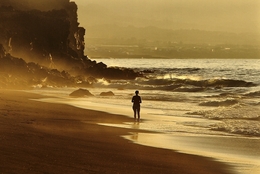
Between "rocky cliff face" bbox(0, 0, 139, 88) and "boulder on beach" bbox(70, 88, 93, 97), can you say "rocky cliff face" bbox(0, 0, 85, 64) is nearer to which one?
"rocky cliff face" bbox(0, 0, 139, 88)

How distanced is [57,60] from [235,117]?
46.3 m

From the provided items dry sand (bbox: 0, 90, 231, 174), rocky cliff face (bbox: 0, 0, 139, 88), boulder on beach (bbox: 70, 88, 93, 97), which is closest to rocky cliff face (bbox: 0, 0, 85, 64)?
rocky cliff face (bbox: 0, 0, 139, 88)

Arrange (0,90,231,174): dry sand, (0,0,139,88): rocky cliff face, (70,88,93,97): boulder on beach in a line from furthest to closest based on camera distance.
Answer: (0,0,139,88): rocky cliff face < (70,88,93,97): boulder on beach < (0,90,231,174): dry sand

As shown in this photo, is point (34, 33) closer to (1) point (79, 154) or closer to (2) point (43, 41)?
(2) point (43, 41)

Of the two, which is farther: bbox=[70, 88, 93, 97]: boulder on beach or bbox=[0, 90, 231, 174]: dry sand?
bbox=[70, 88, 93, 97]: boulder on beach

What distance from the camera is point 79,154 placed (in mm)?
11539

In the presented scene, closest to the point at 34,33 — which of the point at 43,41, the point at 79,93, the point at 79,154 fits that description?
the point at 43,41

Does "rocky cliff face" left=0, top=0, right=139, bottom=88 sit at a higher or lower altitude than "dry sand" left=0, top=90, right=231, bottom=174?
higher

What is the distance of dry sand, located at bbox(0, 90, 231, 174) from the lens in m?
9.95

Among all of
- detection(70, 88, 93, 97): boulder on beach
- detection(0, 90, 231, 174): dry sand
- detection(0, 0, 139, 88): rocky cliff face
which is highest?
detection(0, 0, 139, 88): rocky cliff face

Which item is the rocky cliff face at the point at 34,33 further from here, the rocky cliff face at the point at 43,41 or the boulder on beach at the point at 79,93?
the boulder on beach at the point at 79,93

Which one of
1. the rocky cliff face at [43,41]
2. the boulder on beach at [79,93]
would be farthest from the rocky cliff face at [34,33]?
the boulder on beach at [79,93]

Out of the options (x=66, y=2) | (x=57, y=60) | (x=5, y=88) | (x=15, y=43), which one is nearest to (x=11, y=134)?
(x=5, y=88)

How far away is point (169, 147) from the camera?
14562mm
